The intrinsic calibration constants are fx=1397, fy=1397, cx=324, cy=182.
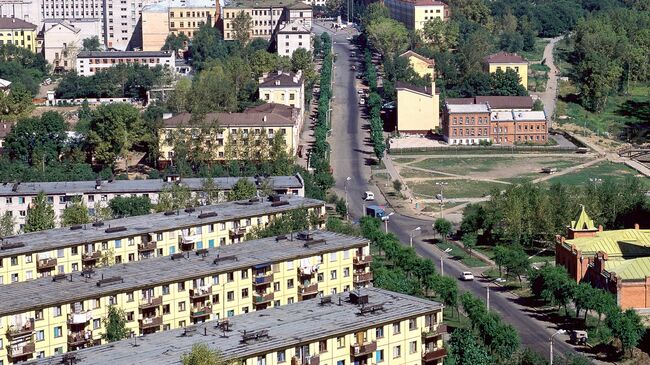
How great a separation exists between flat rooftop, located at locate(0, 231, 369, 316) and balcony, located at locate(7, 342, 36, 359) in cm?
91

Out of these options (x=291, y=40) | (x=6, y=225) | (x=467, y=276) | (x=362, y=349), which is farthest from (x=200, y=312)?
(x=291, y=40)

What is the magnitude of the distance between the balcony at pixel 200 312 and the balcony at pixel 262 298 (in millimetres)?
1688

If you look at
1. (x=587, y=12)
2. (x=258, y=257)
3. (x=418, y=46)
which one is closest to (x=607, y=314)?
(x=258, y=257)

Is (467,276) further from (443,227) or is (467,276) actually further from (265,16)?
(265,16)

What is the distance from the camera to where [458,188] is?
71.6 m

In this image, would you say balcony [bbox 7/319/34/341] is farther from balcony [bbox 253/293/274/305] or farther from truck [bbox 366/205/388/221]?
truck [bbox 366/205/388/221]

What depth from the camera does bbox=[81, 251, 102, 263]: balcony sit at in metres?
44.9

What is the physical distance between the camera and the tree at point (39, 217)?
54.0m

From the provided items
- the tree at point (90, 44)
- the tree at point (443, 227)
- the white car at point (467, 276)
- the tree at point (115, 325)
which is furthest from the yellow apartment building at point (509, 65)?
the tree at point (115, 325)

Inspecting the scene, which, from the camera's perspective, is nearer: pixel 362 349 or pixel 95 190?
pixel 362 349

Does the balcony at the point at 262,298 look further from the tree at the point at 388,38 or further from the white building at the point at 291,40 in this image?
the tree at the point at 388,38

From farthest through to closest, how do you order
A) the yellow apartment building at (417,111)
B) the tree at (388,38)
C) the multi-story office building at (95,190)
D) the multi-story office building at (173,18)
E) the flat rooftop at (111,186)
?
the multi-story office building at (173,18)
the tree at (388,38)
the yellow apartment building at (417,111)
the flat rooftop at (111,186)
the multi-story office building at (95,190)

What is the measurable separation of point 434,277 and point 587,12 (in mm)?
82118

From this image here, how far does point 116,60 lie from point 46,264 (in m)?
56.2
